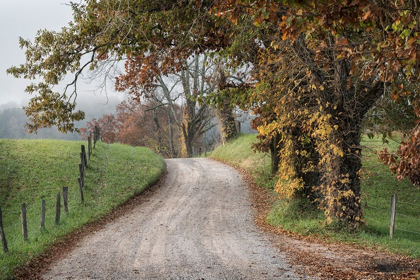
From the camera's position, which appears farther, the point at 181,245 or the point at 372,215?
the point at 372,215

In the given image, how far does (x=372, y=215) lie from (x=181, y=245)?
8459 mm

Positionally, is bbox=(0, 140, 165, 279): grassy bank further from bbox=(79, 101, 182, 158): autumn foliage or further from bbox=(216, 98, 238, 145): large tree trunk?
bbox=(79, 101, 182, 158): autumn foliage

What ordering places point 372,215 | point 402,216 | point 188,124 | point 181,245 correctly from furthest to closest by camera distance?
point 188,124, point 402,216, point 372,215, point 181,245

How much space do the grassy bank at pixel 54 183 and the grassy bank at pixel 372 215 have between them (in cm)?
676

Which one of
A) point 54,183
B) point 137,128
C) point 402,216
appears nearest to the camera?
point 402,216

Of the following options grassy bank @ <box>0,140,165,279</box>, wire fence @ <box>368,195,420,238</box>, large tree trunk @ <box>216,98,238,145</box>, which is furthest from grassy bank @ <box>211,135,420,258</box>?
large tree trunk @ <box>216,98,238,145</box>

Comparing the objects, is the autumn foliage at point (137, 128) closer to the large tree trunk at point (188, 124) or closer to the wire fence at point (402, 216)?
the large tree trunk at point (188, 124)

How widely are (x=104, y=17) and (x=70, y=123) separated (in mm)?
3452

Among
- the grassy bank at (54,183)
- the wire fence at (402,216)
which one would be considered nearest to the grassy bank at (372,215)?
the wire fence at (402,216)

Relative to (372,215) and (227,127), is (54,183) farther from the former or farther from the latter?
(227,127)

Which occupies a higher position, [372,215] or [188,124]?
[188,124]

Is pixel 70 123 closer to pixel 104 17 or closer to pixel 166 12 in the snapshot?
pixel 104 17

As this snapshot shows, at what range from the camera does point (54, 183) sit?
2064cm

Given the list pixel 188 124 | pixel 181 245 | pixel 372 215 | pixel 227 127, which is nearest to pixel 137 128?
pixel 188 124
